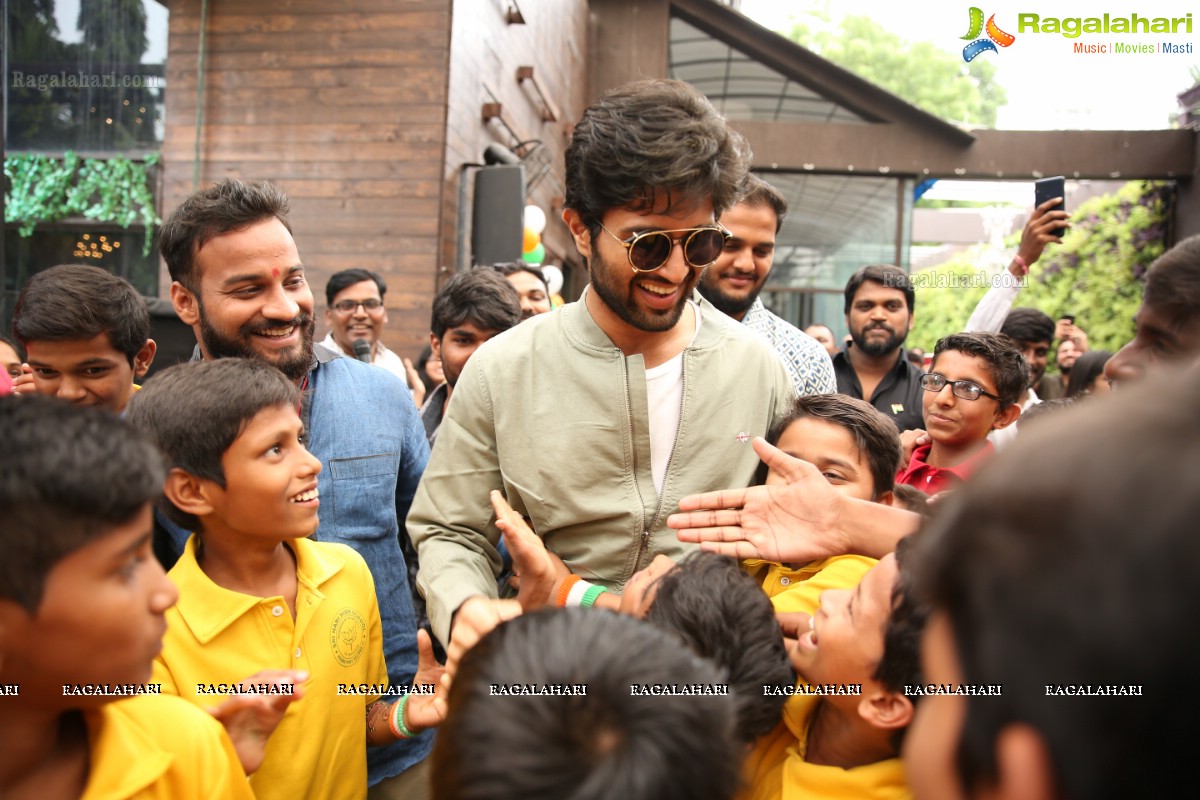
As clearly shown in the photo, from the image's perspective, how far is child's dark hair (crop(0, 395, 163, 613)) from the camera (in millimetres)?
1052

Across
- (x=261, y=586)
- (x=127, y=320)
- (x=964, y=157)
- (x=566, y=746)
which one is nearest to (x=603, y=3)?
(x=964, y=157)

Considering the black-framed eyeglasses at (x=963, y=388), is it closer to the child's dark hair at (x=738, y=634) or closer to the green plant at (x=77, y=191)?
the child's dark hair at (x=738, y=634)

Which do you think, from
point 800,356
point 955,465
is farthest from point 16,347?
point 955,465

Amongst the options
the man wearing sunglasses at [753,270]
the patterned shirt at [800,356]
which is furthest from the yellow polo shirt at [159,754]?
the man wearing sunglasses at [753,270]

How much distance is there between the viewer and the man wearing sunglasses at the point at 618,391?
195 centimetres

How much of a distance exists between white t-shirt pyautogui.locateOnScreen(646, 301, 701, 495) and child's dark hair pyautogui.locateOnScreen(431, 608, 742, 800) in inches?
38.3

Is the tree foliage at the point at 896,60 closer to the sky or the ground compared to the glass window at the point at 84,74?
closer to the sky

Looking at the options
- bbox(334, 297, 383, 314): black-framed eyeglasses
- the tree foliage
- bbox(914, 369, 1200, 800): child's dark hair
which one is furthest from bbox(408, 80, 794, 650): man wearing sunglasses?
the tree foliage

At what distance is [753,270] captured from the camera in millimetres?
3299

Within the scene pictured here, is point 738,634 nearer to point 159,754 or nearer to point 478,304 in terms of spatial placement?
point 159,754

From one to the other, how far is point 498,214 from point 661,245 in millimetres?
5692

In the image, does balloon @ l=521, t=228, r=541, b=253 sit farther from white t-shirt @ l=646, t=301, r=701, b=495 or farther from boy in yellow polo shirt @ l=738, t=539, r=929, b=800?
boy in yellow polo shirt @ l=738, t=539, r=929, b=800

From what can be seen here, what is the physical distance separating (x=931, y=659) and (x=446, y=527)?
4.66 feet

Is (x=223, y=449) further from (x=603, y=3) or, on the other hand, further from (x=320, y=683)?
(x=603, y=3)
